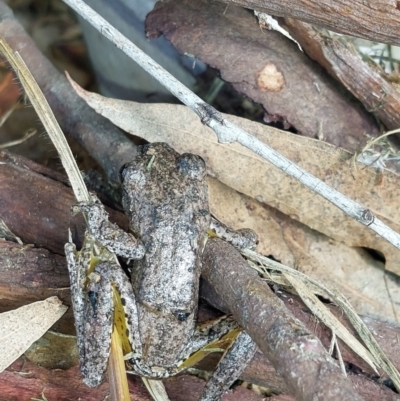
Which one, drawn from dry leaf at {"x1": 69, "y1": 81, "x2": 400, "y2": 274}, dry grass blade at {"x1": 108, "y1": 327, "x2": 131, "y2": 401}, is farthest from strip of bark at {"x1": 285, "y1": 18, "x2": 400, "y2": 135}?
dry grass blade at {"x1": 108, "y1": 327, "x2": 131, "y2": 401}

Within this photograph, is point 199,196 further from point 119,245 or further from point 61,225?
point 61,225

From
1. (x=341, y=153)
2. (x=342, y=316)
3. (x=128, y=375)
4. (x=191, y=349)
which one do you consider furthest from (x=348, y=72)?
(x=128, y=375)

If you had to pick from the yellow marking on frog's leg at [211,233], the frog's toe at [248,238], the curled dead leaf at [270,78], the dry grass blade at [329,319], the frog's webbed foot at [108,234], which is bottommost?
the frog's webbed foot at [108,234]

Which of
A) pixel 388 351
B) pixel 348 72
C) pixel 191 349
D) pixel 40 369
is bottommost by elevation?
pixel 40 369

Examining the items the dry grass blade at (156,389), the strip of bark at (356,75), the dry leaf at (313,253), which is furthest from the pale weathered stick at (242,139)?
the dry grass blade at (156,389)

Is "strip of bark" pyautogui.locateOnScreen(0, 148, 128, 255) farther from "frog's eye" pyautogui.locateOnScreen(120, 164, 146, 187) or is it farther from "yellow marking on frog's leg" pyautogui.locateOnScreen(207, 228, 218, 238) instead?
"yellow marking on frog's leg" pyautogui.locateOnScreen(207, 228, 218, 238)

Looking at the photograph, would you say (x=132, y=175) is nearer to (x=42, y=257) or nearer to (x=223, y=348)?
(x=42, y=257)

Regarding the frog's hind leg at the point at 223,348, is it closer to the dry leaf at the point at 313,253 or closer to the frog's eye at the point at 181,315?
the frog's eye at the point at 181,315
